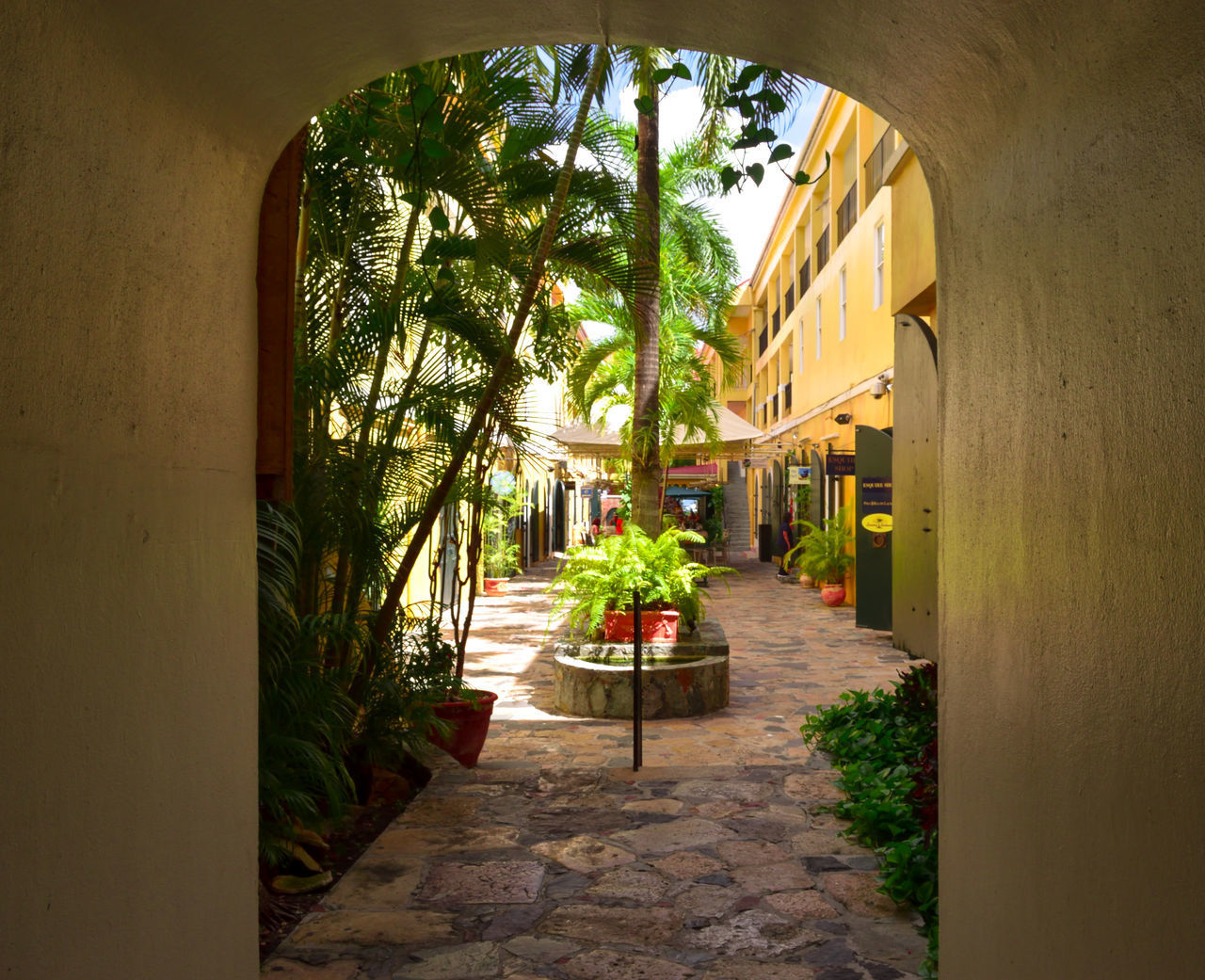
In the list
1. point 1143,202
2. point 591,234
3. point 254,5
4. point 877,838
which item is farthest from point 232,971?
point 591,234

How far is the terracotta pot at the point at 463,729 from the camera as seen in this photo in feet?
20.0

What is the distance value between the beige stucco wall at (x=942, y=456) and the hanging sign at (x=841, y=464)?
11.6 meters

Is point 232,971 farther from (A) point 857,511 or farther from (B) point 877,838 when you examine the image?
(A) point 857,511

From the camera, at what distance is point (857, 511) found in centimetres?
1101

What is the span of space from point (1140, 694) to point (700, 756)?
5.07 meters

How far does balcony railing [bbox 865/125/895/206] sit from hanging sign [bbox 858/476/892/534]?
16.3 ft

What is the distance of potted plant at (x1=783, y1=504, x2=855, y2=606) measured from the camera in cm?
1575

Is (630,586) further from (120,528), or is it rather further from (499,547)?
(499,547)

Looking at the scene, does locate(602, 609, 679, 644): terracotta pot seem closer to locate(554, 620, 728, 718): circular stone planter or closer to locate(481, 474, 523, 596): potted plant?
locate(554, 620, 728, 718): circular stone planter

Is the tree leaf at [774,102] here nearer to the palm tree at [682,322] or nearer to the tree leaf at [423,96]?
the tree leaf at [423,96]

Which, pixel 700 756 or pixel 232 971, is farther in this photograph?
pixel 700 756

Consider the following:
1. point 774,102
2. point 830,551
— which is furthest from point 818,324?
point 774,102

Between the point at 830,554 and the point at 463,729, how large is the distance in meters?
10.7

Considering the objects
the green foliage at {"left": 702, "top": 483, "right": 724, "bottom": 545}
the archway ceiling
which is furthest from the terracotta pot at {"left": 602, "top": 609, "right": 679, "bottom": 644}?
the green foliage at {"left": 702, "top": 483, "right": 724, "bottom": 545}
